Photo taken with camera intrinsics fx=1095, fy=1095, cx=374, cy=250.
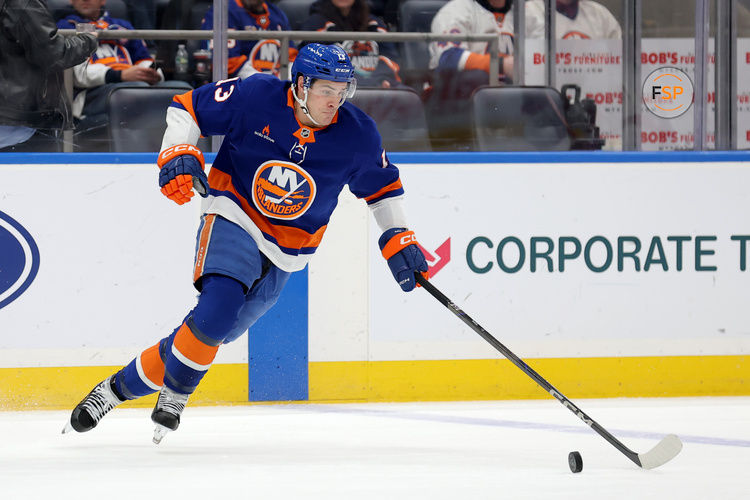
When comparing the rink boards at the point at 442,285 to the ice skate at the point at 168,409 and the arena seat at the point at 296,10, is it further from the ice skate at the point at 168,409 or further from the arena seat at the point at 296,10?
the ice skate at the point at 168,409

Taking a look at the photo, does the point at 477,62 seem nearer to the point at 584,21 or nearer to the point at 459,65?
the point at 459,65

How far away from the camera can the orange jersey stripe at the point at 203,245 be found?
2914mm

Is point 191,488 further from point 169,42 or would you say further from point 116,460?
point 169,42

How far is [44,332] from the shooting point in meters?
3.61

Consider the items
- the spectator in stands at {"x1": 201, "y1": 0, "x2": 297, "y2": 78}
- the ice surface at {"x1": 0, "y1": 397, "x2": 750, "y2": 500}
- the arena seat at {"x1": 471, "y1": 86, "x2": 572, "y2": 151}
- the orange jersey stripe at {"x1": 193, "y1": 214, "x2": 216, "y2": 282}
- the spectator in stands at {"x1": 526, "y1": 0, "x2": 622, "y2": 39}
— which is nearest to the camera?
the ice surface at {"x1": 0, "y1": 397, "x2": 750, "y2": 500}

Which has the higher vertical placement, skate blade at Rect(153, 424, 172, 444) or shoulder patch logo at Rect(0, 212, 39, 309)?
shoulder patch logo at Rect(0, 212, 39, 309)

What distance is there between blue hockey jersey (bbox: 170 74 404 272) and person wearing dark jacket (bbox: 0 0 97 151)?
0.85 m

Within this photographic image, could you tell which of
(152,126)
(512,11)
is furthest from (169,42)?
(512,11)

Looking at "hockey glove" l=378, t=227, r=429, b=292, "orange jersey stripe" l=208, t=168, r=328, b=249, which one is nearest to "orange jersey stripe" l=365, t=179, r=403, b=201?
"hockey glove" l=378, t=227, r=429, b=292

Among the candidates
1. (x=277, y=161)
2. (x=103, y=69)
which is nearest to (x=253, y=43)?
(x=103, y=69)

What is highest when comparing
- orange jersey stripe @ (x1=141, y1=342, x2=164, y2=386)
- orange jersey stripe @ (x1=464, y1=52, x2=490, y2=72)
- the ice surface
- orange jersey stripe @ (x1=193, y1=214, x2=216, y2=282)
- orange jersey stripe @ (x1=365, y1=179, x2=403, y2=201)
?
orange jersey stripe @ (x1=464, y1=52, x2=490, y2=72)

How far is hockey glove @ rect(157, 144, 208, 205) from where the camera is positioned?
272 cm

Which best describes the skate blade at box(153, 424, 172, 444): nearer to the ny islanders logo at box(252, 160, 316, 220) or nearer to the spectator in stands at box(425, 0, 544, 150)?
the ny islanders logo at box(252, 160, 316, 220)

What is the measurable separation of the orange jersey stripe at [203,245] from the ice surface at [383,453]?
19.4 inches
